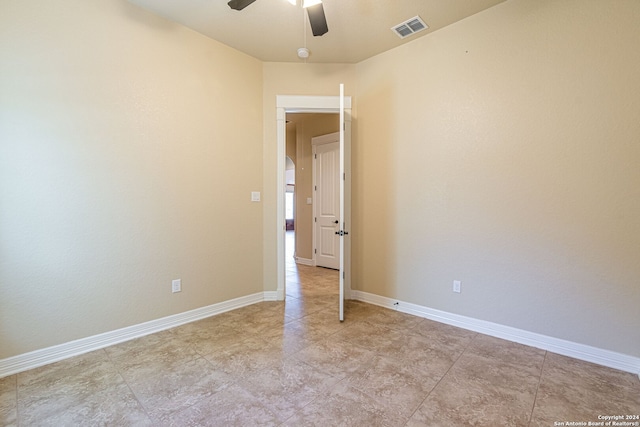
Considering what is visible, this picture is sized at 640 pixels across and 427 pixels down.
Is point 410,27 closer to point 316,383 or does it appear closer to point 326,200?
point 326,200

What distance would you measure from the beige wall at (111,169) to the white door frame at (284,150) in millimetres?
443

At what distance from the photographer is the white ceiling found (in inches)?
97.3

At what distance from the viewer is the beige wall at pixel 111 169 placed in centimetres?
202

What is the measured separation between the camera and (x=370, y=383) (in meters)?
→ 1.88

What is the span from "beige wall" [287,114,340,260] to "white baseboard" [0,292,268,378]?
2.55 metres

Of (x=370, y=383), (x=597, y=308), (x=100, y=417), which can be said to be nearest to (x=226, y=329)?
(x=100, y=417)

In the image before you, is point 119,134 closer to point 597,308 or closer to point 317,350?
point 317,350

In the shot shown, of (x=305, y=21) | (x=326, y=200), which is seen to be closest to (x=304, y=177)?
(x=326, y=200)

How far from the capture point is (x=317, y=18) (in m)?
1.99

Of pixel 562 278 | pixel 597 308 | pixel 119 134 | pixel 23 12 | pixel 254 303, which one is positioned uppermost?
pixel 23 12

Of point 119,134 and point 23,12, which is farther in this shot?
point 119,134

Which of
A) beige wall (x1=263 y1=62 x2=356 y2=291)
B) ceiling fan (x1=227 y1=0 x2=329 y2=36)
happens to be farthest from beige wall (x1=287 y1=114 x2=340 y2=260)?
ceiling fan (x1=227 y1=0 x2=329 y2=36)

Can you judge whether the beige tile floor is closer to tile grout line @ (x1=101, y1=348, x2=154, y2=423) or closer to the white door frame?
tile grout line @ (x1=101, y1=348, x2=154, y2=423)

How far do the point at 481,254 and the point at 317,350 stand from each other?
1747 millimetres
